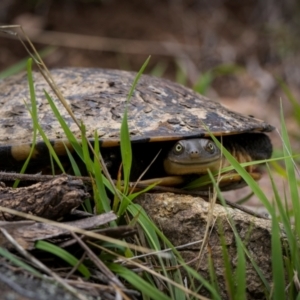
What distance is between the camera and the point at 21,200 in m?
1.88

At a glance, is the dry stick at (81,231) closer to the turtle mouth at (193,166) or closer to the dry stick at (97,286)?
the dry stick at (97,286)

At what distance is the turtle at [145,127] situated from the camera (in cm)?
230

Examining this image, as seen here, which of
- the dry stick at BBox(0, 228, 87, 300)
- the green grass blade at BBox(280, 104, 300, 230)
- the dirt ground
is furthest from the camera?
the dirt ground

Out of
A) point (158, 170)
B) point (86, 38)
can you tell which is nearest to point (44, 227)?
point (158, 170)

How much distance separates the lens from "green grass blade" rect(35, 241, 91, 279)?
170cm

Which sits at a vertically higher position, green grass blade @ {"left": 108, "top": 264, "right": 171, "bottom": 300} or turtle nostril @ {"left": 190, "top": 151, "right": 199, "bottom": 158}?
turtle nostril @ {"left": 190, "top": 151, "right": 199, "bottom": 158}

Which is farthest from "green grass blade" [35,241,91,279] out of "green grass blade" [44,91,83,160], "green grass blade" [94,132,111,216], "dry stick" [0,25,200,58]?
"dry stick" [0,25,200,58]

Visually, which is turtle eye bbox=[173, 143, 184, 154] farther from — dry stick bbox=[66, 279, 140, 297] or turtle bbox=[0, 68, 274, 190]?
dry stick bbox=[66, 279, 140, 297]

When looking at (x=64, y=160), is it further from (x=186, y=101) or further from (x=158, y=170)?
(x=186, y=101)

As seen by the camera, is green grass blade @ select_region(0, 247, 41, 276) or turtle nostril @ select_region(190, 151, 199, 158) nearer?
green grass blade @ select_region(0, 247, 41, 276)

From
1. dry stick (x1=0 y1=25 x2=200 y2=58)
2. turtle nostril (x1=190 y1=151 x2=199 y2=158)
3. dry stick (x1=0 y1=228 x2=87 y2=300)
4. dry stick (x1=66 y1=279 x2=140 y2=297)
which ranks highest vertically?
turtle nostril (x1=190 y1=151 x2=199 y2=158)

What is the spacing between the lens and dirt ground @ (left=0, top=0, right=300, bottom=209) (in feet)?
21.1

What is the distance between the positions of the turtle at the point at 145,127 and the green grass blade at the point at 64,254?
59 cm

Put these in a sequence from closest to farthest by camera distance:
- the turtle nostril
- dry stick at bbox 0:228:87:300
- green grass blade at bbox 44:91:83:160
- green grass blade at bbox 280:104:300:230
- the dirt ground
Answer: dry stick at bbox 0:228:87:300 → green grass blade at bbox 280:104:300:230 → green grass blade at bbox 44:91:83:160 → the turtle nostril → the dirt ground
